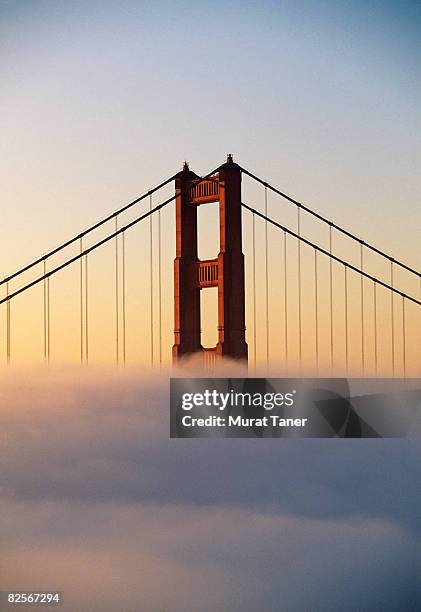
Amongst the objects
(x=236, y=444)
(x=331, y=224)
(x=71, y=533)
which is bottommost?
(x=71, y=533)

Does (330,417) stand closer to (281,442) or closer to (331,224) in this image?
(281,442)

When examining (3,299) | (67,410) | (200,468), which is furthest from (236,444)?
(3,299)

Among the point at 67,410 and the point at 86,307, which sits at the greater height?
the point at 86,307

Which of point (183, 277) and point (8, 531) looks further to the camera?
point (183, 277)

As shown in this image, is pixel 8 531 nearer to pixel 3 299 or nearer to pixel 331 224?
pixel 3 299

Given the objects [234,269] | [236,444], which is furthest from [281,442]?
[234,269]

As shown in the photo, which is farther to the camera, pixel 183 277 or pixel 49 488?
pixel 183 277
